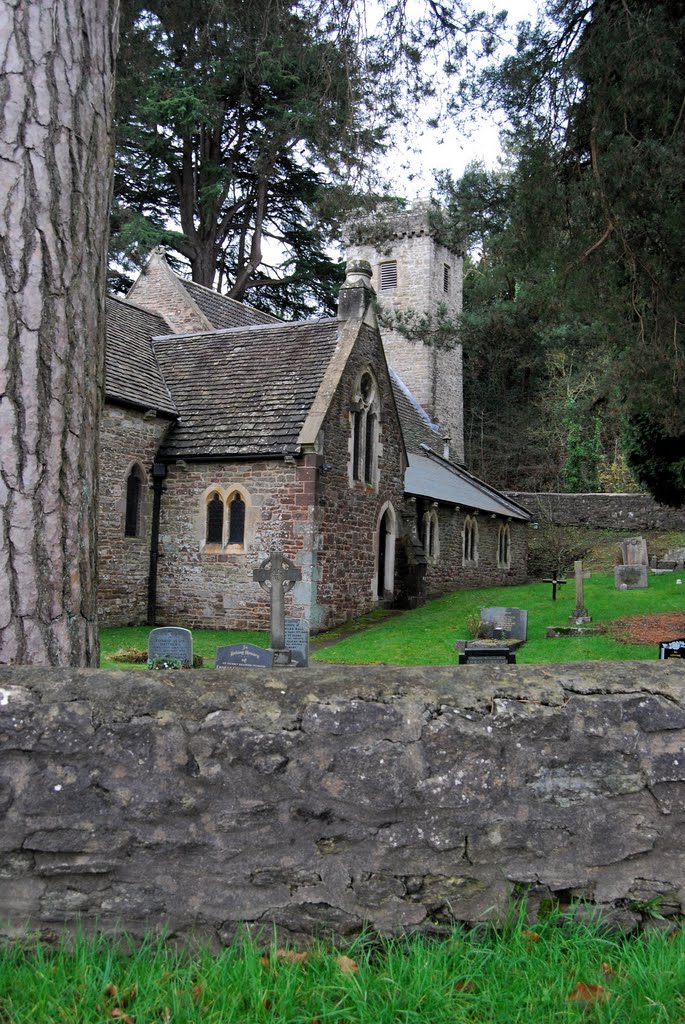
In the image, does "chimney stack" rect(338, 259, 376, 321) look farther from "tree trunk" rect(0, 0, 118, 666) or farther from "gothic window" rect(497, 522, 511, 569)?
"tree trunk" rect(0, 0, 118, 666)

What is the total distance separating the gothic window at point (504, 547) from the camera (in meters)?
29.1

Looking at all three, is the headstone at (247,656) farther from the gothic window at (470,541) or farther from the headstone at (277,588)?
the gothic window at (470,541)

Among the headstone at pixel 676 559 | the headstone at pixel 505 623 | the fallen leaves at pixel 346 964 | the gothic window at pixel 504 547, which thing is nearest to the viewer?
the fallen leaves at pixel 346 964

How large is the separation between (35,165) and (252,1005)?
3760 millimetres

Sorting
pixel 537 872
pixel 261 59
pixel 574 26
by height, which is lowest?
pixel 537 872

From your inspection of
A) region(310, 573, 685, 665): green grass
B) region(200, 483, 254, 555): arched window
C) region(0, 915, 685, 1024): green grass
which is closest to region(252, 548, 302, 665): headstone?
region(310, 573, 685, 665): green grass

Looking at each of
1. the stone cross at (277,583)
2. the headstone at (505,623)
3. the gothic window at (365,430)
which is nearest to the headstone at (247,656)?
the stone cross at (277,583)

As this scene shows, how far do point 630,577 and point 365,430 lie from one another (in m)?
7.68

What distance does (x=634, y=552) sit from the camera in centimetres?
2434

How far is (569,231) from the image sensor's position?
1102 centimetres

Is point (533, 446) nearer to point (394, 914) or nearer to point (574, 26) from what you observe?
Result: point (574, 26)

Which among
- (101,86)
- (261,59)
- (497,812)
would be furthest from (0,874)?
(261,59)

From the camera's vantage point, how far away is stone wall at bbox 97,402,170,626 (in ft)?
56.9

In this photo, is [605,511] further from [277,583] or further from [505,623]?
[277,583]
